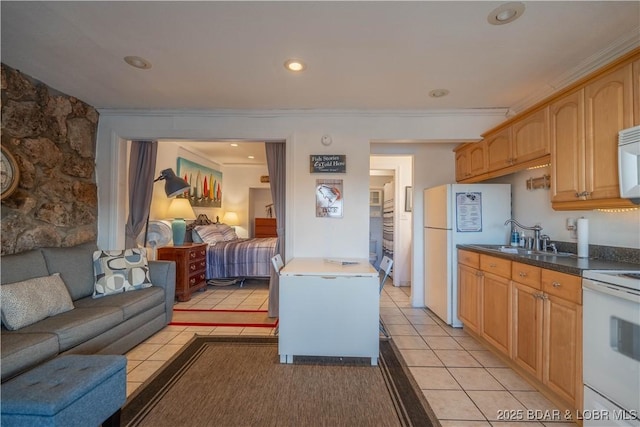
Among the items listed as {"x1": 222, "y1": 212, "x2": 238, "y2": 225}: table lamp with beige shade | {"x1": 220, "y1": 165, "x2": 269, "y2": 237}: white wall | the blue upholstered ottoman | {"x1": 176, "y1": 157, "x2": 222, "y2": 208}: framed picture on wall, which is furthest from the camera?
{"x1": 220, "y1": 165, "x2": 269, "y2": 237}: white wall

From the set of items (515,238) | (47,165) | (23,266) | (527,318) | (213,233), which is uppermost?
(47,165)

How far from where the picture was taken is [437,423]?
5.47 feet

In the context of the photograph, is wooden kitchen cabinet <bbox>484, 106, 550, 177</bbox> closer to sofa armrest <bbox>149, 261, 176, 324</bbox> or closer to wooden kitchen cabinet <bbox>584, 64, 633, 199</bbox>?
wooden kitchen cabinet <bbox>584, 64, 633, 199</bbox>

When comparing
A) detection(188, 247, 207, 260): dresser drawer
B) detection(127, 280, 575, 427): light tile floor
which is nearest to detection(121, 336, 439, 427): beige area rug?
detection(127, 280, 575, 427): light tile floor

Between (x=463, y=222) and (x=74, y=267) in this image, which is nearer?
(x=74, y=267)

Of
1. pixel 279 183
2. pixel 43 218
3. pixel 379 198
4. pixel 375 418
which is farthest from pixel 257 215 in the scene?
pixel 375 418

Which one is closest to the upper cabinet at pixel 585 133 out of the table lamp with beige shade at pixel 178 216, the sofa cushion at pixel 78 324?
the sofa cushion at pixel 78 324

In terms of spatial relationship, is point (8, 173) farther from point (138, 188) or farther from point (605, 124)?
point (605, 124)

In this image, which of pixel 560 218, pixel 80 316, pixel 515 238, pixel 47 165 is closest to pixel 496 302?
pixel 515 238

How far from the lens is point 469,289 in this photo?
9.25 ft

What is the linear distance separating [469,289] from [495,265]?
53cm

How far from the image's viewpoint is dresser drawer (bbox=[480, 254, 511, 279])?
2244mm

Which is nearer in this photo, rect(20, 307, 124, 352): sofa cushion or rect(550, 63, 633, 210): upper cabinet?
rect(550, 63, 633, 210): upper cabinet

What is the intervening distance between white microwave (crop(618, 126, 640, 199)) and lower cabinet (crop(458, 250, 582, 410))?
549mm
